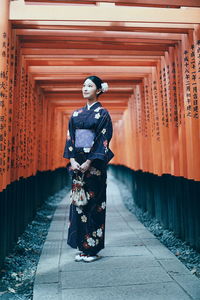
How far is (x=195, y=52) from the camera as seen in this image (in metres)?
3.72

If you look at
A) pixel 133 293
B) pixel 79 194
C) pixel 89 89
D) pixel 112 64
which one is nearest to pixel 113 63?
pixel 112 64

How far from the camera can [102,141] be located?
3.59 meters

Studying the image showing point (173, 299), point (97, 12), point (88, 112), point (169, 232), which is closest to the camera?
point (173, 299)

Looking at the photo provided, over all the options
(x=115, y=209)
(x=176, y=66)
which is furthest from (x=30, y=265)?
(x=115, y=209)

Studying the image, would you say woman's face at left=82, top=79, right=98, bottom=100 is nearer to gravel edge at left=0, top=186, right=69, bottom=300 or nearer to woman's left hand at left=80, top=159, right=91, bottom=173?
woman's left hand at left=80, top=159, right=91, bottom=173

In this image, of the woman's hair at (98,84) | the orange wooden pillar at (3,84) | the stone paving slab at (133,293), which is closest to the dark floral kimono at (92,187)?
the woman's hair at (98,84)

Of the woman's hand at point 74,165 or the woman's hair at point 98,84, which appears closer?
the woman's hand at point 74,165

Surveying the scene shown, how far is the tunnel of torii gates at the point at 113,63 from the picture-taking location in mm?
3447

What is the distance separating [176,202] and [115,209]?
326cm

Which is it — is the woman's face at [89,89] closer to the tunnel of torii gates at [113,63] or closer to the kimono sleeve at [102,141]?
the kimono sleeve at [102,141]

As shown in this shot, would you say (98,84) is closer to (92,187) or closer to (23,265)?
(92,187)

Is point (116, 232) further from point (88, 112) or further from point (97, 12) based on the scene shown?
point (97, 12)

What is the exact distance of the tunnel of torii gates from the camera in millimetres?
3447

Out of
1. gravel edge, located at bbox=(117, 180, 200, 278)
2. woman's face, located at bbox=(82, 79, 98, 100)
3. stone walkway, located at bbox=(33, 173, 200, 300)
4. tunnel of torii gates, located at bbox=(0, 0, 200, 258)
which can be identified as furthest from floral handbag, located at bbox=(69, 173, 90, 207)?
gravel edge, located at bbox=(117, 180, 200, 278)
